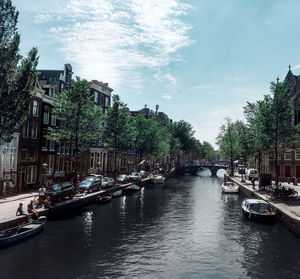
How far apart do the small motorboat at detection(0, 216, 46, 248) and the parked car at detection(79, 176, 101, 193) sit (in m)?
17.5

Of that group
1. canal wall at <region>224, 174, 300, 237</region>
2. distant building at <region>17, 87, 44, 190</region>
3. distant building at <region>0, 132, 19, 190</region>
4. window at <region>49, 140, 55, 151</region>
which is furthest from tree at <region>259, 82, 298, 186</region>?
distant building at <region>0, 132, 19, 190</region>

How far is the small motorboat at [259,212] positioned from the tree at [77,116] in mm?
26092

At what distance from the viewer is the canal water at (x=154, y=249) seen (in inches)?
693

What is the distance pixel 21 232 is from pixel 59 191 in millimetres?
11859

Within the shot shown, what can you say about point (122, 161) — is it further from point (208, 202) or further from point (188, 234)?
point (188, 234)

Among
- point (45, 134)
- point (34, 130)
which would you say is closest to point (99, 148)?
point (45, 134)

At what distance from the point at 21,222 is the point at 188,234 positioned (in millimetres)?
15411

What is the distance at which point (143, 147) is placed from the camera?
8375 centimetres

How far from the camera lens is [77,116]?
4375cm

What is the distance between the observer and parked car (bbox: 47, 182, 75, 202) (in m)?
33.2

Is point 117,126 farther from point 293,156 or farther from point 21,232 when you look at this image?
point 293,156

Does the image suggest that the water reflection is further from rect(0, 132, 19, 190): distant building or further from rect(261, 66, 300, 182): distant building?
rect(261, 66, 300, 182): distant building

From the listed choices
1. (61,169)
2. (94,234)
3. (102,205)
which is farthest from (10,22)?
(61,169)

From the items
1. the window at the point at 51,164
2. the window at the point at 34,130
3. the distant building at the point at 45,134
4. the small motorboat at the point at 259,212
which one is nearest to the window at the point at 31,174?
the distant building at the point at 45,134
